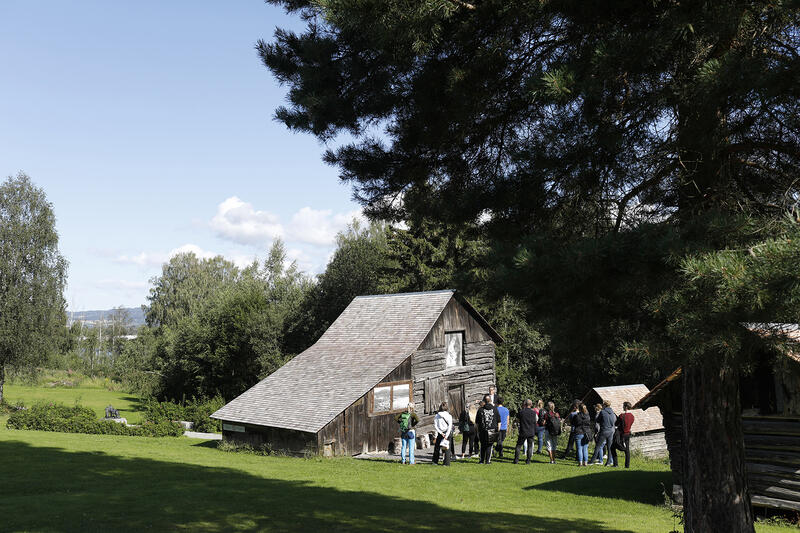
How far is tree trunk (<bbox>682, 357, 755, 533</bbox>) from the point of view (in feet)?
24.3

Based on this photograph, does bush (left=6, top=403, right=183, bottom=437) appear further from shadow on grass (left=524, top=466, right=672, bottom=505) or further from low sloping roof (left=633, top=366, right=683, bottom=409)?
low sloping roof (left=633, top=366, right=683, bottom=409)

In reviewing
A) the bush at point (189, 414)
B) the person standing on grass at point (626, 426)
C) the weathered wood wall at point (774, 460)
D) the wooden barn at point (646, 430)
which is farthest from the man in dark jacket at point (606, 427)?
the bush at point (189, 414)

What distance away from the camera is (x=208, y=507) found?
12484 mm

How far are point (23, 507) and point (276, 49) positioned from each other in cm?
958

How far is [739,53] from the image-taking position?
625 cm

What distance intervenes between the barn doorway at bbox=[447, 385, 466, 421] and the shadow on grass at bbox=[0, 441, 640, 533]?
11.2 metres

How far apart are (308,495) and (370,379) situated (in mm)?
10695

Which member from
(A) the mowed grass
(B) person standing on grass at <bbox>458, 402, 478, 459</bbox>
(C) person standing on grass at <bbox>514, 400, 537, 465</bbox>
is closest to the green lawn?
(C) person standing on grass at <bbox>514, 400, 537, 465</bbox>

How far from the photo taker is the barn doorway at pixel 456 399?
2811 cm

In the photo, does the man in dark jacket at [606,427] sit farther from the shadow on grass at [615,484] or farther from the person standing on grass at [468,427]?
the person standing on grass at [468,427]

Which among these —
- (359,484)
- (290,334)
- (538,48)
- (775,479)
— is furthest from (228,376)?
(538,48)

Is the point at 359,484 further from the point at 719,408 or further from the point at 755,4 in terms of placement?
the point at 755,4

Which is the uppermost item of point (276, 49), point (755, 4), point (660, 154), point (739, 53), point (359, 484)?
point (276, 49)

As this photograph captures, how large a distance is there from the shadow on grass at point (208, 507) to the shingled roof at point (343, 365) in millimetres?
6641
